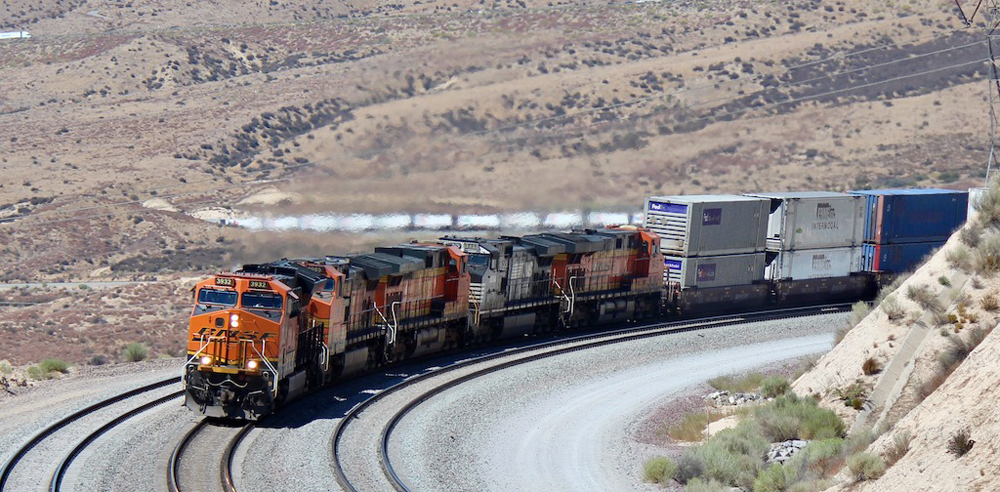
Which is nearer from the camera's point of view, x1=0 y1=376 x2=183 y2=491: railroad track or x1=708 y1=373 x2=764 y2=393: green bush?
x1=0 y1=376 x2=183 y2=491: railroad track

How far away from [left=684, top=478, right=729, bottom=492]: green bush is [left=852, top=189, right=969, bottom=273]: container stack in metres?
29.4

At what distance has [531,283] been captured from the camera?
38.8m

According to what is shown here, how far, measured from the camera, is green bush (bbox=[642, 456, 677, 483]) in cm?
2119

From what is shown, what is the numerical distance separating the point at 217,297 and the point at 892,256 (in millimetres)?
31633

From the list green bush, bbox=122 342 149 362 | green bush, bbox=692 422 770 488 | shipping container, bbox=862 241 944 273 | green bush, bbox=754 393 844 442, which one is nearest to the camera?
green bush, bbox=692 422 770 488

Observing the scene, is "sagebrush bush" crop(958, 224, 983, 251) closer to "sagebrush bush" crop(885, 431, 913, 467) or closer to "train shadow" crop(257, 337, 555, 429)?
"sagebrush bush" crop(885, 431, 913, 467)

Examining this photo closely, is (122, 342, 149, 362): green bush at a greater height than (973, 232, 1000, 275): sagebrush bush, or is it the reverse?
(973, 232, 1000, 275): sagebrush bush

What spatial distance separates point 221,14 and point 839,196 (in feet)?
308

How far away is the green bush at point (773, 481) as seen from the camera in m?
19.3

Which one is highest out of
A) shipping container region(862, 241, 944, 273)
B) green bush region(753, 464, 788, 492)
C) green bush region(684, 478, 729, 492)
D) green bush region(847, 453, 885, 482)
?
shipping container region(862, 241, 944, 273)

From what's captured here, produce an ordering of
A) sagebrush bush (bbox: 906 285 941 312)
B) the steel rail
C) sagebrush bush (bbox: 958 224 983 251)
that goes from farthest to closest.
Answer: sagebrush bush (bbox: 906 285 941 312)
sagebrush bush (bbox: 958 224 983 251)
the steel rail

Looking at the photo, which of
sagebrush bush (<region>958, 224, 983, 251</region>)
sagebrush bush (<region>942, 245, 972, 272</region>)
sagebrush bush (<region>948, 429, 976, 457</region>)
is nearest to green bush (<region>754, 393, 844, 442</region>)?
sagebrush bush (<region>942, 245, 972, 272</region>)

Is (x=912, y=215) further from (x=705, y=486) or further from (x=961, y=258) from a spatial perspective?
(x=705, y=486)

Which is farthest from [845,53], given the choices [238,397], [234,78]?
[238,397]
